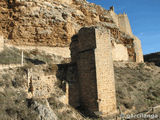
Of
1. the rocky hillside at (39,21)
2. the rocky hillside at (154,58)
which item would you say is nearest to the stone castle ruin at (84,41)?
the rocky hillside at (39,21)

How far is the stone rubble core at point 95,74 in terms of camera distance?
7574 millimetres

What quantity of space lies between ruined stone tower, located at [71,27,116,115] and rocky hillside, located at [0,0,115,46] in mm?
9655

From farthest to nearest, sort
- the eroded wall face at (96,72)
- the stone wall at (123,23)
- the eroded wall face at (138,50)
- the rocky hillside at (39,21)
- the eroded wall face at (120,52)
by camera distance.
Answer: the stone wall at (123,23), the eroded wall face at (138,50), the eroded wall face at (120,52), the rocky hillside at (39,21), the eroded wall face at (96,72)

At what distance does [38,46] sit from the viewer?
16.9 m

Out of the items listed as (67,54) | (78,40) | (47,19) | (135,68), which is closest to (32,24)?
(47,19)

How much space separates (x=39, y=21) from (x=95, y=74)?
11.8 m

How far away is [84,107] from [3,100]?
3.86 meters

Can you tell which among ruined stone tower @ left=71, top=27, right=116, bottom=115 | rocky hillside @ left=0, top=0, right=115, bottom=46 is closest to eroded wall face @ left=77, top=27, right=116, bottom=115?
ruined stone tower @ left=71, top=27, right=116, bottom=115

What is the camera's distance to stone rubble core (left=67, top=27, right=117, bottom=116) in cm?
757

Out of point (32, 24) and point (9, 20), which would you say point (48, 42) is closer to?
point (32, 24)

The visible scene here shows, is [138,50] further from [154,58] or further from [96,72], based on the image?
[96,72]

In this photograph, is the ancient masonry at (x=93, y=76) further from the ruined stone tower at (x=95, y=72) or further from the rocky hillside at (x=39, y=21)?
the rocky hillside at (x=39, y=21)

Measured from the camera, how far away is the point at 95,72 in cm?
764

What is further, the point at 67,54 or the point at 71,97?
the point at 67,54
